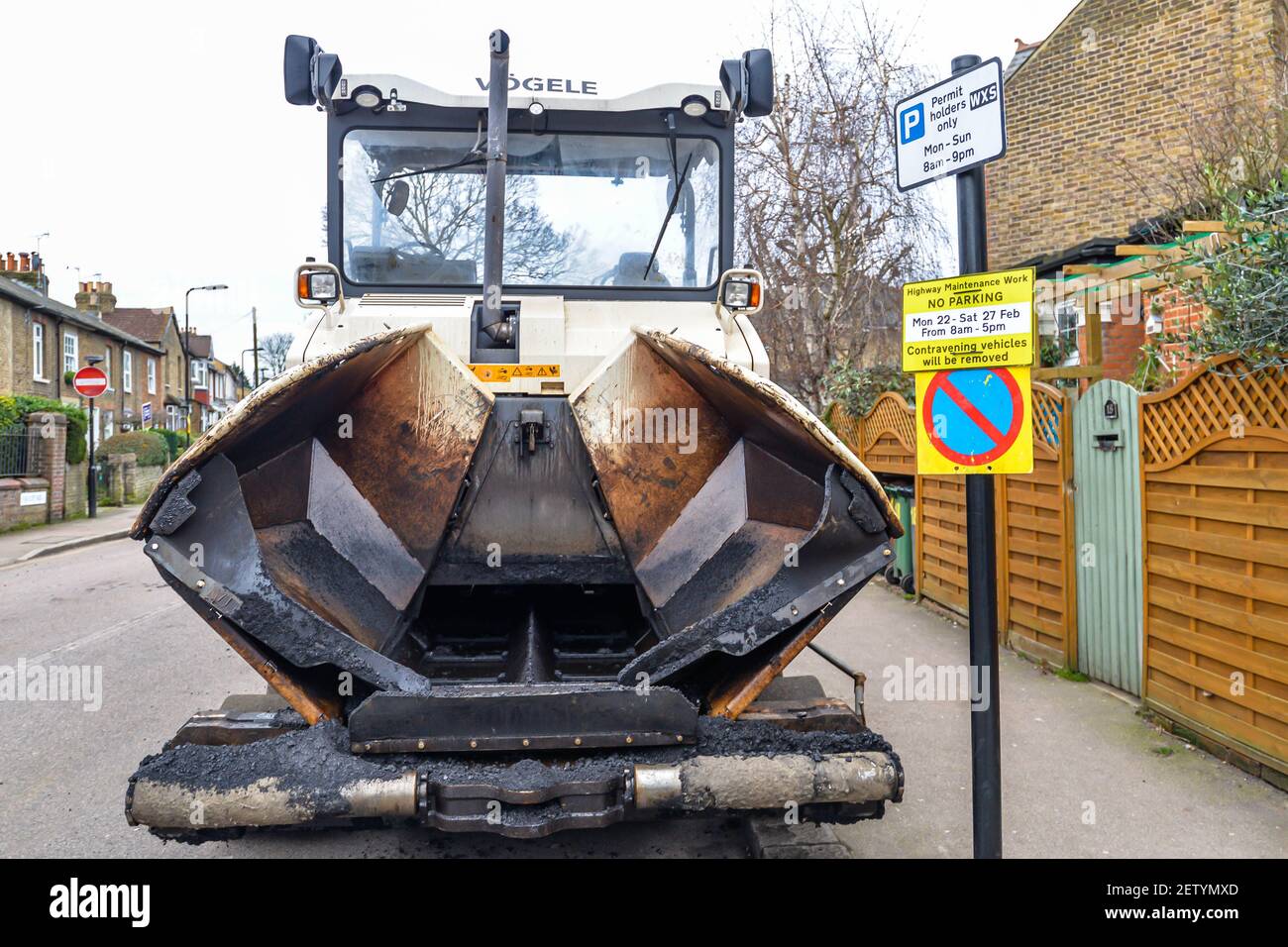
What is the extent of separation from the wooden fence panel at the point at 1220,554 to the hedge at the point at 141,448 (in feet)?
86.4

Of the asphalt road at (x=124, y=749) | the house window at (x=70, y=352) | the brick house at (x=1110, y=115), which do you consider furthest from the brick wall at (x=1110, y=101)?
the house window at (x=70, y=352)

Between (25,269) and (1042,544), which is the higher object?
(25,269)

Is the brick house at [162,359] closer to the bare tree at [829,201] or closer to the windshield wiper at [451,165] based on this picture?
the bare tree at [829,201]

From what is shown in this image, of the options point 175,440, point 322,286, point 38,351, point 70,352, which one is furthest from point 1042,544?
point 175,440

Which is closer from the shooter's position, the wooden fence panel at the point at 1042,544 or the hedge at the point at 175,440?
the wooden fence panel at the point at 1042,544

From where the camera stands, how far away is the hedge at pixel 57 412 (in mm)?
16672

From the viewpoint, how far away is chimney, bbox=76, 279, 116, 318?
135 feet

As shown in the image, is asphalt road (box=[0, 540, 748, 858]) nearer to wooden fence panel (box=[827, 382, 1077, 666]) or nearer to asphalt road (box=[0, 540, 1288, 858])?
asphalt road (box=[0, 540, 1288, 858])

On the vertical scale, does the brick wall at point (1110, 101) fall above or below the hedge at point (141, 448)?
above

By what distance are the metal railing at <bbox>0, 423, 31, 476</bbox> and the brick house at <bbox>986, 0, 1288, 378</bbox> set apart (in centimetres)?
1815

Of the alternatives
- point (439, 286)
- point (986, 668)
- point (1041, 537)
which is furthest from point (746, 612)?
point (1041, 537)

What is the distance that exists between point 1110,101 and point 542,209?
1482cm

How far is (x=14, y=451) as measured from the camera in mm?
16859

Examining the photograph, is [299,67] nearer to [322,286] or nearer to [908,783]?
[322,286]
